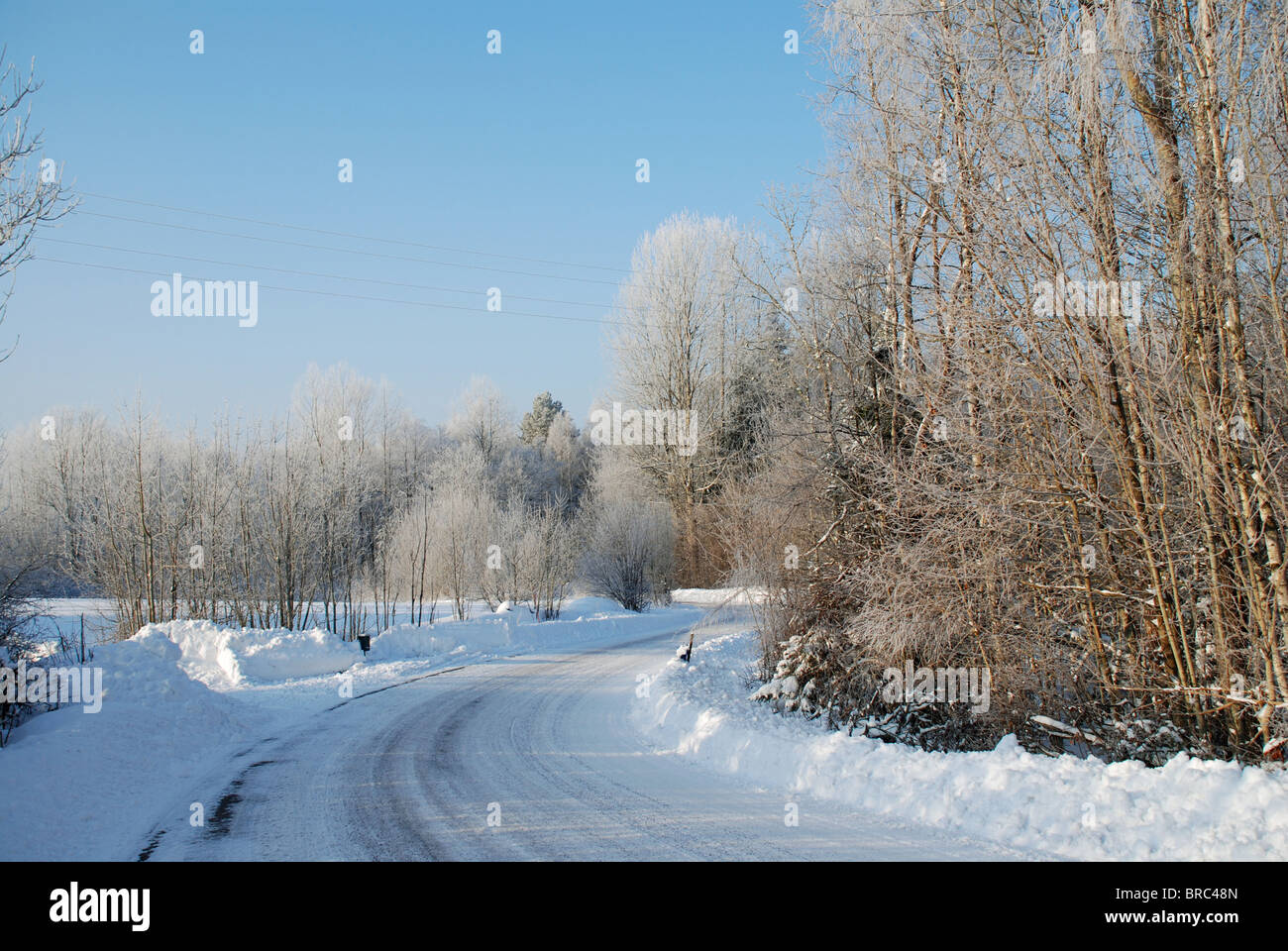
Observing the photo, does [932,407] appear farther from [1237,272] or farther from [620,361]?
[620,361]

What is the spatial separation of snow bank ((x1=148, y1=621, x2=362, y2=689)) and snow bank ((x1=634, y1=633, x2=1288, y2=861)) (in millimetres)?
10916

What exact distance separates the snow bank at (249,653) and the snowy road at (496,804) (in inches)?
208

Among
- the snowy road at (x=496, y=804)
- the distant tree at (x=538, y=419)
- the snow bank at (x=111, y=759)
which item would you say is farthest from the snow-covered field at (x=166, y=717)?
the distant tree at (x=538, y=419)

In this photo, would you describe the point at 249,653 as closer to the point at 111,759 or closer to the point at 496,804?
the point at 111,759

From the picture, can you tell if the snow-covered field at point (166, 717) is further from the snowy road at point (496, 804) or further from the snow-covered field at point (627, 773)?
the snowy road at point (496, 804)

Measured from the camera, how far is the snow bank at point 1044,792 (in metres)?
5.41

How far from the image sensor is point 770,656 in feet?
42.5

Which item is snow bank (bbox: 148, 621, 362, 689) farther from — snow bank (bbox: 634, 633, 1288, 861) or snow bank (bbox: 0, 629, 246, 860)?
snow bank (bbox: 634, 633, 1288, 861)

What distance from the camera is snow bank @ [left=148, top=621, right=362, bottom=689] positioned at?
16109 millimetres

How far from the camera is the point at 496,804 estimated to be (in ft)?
23.4

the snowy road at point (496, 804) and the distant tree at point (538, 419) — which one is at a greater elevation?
the distant tree at point (538, 419)

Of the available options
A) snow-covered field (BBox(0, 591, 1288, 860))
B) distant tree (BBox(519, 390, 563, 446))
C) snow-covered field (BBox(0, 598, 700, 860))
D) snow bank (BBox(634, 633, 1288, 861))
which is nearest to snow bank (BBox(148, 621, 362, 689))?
snow-covered field (BBox(0, 598, 700, 860))
